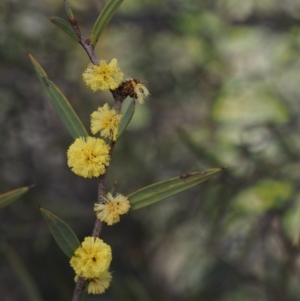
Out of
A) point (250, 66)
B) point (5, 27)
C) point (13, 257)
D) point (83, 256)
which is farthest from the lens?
point (250, 66)

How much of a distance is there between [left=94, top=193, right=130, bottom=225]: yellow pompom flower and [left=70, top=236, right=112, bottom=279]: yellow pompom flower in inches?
1.2

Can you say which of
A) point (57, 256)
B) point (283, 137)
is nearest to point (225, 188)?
point (283, 137)

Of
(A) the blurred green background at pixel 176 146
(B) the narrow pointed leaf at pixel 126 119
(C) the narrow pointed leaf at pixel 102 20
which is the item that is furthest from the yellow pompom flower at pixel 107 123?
(A) the blurred green background at pixel 176 146

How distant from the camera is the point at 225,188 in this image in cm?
178

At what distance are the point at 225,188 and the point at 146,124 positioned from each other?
0.60 metres

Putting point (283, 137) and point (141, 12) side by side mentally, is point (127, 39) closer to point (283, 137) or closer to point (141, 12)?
point (141, 12)

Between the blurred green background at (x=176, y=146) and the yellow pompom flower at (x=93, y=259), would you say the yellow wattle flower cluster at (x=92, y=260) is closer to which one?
the yellow pompom flower at (x=93, y=259)

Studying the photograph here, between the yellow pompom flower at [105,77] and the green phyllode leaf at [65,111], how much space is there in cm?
7

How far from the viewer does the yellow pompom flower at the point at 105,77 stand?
0.75 m

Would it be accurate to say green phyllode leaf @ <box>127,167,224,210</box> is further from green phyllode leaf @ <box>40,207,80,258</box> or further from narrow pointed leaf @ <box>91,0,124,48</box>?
narrow pointed leaf @ <box>91,0,124,48</box>

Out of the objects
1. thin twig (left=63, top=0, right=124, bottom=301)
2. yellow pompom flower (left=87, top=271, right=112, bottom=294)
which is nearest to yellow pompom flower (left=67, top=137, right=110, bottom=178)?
thin twig (left=63, top=0, right=124, bottom=301)

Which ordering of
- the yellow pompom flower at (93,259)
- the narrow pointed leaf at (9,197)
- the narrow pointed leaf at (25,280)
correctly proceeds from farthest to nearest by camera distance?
the narrow pointed leaf at (25,280) < the narrow pointed leaf at (9,197) < the yellow pompom flower at (93,259)

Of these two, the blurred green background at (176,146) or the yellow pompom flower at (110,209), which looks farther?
the blurred green background at (176,146)

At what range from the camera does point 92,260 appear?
28.7 inches
